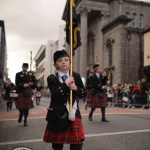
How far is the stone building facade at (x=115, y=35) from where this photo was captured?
124 feet

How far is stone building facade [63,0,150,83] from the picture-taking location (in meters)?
37.7

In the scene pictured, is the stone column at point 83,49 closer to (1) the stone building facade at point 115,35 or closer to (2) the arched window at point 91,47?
(1) the stone building facade at point 115,35

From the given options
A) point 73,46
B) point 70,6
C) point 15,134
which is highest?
point 70,6

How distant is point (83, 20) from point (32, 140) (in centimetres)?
4042

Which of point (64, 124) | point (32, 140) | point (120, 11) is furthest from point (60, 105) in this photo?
point (120, 11)

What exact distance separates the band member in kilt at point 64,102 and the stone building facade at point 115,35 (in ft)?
111

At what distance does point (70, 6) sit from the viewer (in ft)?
13.9

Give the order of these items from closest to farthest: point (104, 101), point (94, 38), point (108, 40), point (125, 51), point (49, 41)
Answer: point (104, 101) < point (125, 51) < point (108, 40) < point (94, 38) < point (49, 41)

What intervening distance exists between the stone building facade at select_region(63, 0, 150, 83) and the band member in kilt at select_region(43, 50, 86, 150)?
3386 centimetres

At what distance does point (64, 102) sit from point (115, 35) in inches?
1424

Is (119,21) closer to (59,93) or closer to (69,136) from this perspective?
(59,93)

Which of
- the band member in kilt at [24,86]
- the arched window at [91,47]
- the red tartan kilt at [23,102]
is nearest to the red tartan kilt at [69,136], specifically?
the band member in kilt at [24,86]

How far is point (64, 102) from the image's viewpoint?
3801 mm

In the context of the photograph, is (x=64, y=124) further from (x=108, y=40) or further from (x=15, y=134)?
(x=108, y=40)
